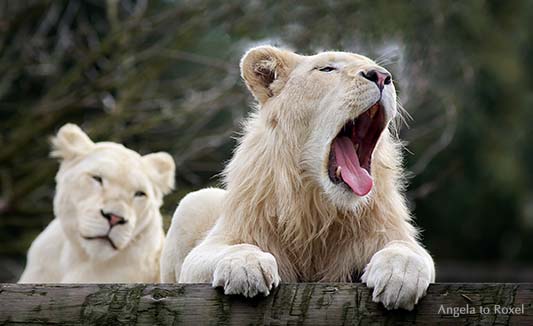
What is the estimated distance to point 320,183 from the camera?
337 cm

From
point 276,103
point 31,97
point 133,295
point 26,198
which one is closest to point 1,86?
point 26,198

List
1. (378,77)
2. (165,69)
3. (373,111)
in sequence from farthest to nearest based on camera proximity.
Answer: (165,69), (373,111), (378,77)

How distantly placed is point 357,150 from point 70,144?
1574 millimetres

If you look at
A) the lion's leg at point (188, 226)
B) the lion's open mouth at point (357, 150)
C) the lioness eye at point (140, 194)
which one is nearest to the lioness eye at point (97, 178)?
the lioness eye at point (140, 194)

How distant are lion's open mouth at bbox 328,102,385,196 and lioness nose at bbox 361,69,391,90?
67mm

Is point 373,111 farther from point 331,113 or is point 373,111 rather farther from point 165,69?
point 165,69

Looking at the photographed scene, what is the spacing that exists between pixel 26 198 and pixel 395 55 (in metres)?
3.19

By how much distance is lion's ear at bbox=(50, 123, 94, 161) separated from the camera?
4.48 metres

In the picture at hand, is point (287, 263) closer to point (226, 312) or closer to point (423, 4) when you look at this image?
point (226, 312)

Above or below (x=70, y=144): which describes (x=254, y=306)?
below

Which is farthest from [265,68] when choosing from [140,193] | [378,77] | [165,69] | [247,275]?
[165,69]

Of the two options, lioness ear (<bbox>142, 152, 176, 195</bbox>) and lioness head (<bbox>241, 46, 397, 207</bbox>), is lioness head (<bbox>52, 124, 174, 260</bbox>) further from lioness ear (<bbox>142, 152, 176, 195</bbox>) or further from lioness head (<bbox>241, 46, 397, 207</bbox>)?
lioness head (<bbox>241, 46, 397, 207</bbox>)

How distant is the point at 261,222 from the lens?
334 cm

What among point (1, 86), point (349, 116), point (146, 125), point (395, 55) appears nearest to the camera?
point (349, 116)
